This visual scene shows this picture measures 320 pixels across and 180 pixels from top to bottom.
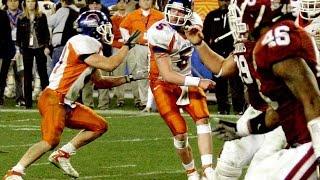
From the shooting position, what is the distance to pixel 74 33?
48.0 ft

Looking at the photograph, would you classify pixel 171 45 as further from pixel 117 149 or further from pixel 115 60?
pixel 117 149

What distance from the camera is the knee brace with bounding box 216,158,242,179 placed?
6.61m

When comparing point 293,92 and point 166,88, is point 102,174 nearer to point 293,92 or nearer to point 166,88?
point 166,88

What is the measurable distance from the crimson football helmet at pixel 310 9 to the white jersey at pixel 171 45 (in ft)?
3.27

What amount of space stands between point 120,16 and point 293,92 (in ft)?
35.7

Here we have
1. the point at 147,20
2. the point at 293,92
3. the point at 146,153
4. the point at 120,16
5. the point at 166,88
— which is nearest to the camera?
the point at 293,92

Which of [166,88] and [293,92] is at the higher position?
[293,92]

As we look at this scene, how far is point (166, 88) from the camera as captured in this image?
27.6ft

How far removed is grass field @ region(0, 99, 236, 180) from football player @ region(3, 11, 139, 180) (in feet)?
Result: 1.24

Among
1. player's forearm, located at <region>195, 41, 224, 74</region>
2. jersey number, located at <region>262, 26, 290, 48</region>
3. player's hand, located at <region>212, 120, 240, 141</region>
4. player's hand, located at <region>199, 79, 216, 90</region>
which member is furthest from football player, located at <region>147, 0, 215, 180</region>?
jersey number, located at <region>262, 26, 290, 48</region>

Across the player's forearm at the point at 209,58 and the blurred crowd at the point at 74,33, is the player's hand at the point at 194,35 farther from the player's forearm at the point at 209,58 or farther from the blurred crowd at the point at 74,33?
the blurred crowd at the point at 74,33

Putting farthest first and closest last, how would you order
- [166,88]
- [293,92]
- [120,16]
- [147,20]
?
[120,16]
[147,20]
[166,88]
[293,92]

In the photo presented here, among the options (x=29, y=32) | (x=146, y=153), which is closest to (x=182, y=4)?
(x=146, y=153)

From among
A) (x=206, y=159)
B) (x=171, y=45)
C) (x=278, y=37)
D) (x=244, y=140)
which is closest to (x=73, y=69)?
(x=171, y=45)
